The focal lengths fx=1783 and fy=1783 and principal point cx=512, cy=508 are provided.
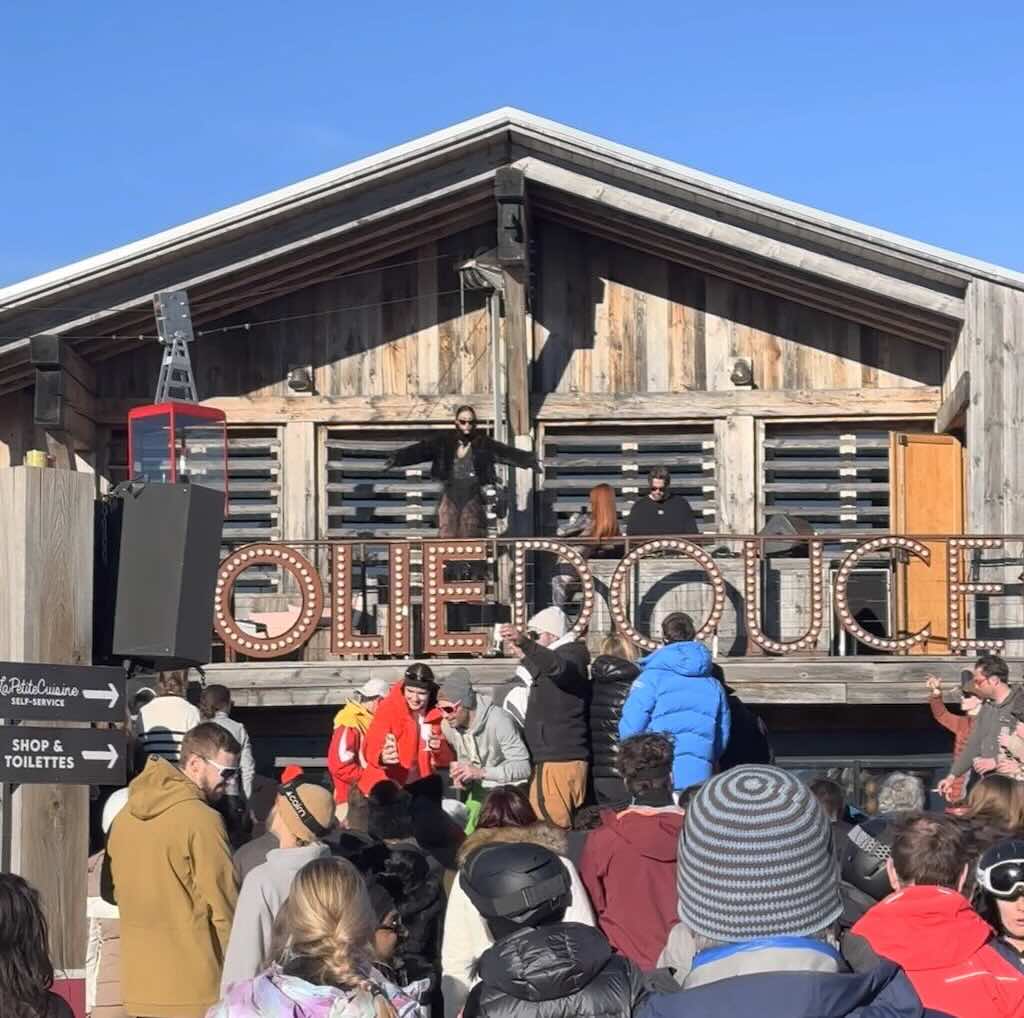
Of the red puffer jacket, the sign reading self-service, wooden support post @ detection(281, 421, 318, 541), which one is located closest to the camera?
the red puffer jacket

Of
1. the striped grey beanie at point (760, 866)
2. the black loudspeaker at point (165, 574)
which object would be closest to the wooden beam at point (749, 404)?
the black loudspeaker at point (165, 574)

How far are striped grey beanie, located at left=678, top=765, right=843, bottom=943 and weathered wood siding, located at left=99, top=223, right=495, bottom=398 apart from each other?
44.7 feet

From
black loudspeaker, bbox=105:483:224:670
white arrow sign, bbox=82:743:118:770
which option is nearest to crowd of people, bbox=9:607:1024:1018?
white arrow sign, bbox=82:743:118:770

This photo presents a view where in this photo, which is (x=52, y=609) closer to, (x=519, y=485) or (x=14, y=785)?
(x=14, y=785)

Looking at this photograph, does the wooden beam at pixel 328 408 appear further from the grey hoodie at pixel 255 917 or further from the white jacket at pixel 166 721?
the grey hoodie at pixel 255 917

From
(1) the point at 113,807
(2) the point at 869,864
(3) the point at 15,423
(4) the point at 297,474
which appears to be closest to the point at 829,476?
(4) the point at 297,474

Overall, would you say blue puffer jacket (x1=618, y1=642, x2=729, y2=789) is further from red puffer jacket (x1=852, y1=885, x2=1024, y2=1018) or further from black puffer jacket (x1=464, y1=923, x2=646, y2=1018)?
black puffer jacket (x1=464, y1=923, x2=646, y2=1018)

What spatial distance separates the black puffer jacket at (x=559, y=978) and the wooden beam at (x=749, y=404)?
1180 centimetres

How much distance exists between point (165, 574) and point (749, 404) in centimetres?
947

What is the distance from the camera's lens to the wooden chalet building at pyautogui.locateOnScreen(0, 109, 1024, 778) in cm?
1480

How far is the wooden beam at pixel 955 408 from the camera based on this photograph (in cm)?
1462

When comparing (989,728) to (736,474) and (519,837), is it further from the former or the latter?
(736,474)

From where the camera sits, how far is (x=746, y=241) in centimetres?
1488

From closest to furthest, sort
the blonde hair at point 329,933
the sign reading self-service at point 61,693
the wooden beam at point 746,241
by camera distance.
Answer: the blonde hair at point 329,933 → the sign reading self-service at point 61,693 → the wooden beam at point 746,241
